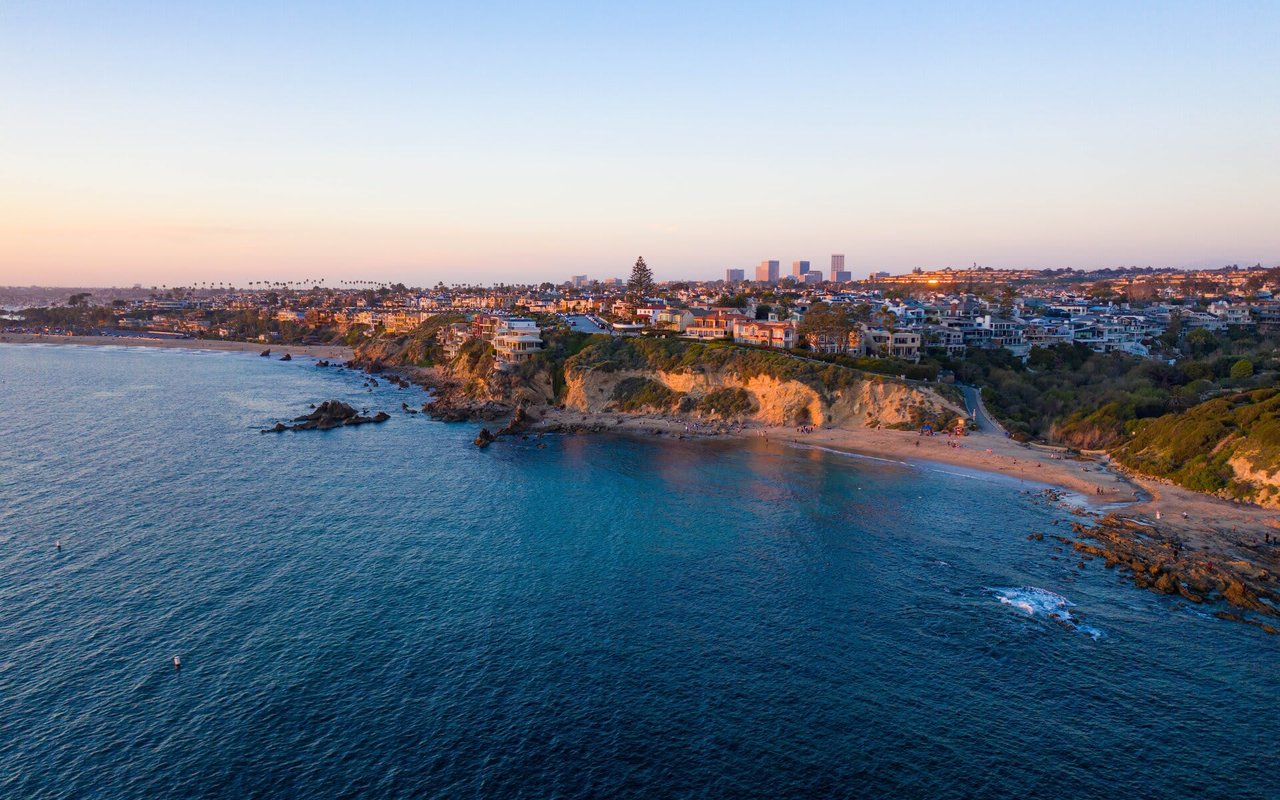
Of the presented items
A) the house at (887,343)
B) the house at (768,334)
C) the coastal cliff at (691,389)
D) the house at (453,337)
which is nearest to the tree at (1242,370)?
the coastal cliff at (691,389)

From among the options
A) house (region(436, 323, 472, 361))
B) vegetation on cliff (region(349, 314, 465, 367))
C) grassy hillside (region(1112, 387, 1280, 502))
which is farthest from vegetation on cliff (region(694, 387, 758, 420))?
vegetation on cliff (region(349, 314, 465, 367))

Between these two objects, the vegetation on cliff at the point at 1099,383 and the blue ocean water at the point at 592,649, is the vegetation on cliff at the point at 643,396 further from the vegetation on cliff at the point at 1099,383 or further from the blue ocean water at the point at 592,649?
the vegetation on cliff at the point at 1099,383

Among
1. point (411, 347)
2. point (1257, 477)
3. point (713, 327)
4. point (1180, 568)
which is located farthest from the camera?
point (411, 347)

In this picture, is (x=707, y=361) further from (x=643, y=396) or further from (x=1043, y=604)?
(x=1043, y=604)

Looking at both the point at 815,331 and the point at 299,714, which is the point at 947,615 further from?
the point at 815,331

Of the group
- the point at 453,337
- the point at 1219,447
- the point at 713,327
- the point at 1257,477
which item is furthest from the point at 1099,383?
the point at 453,337

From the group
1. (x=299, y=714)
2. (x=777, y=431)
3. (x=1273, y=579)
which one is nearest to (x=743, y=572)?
(x=299, y=714)
